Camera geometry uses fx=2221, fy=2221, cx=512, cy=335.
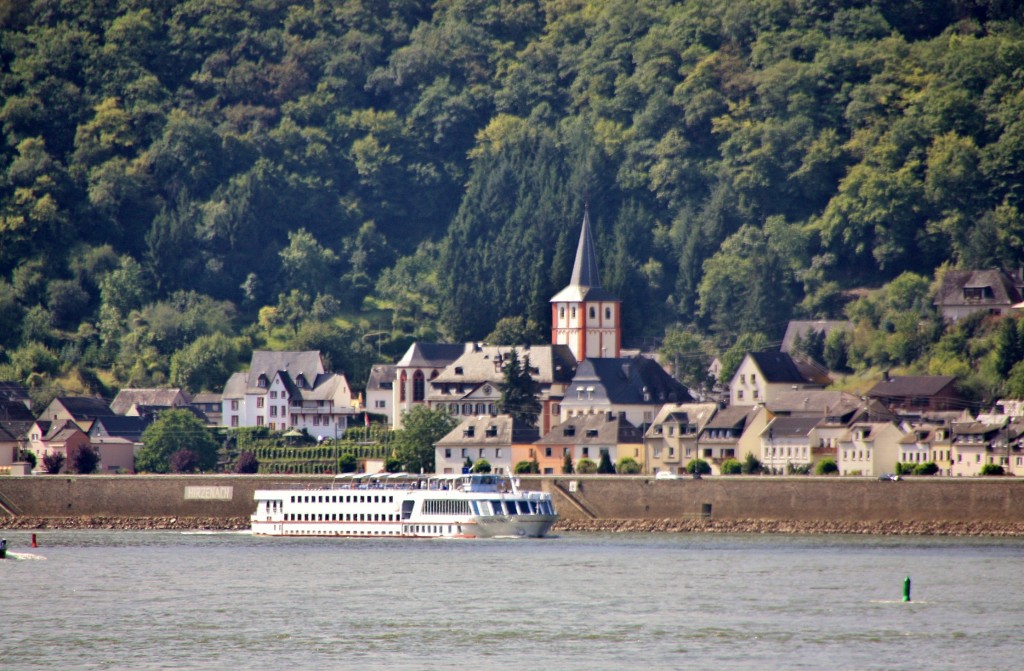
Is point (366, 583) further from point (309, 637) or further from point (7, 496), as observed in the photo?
point (7, 496)

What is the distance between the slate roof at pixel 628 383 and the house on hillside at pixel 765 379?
128 inches

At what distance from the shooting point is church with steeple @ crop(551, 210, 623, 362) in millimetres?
154500

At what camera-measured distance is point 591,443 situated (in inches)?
4904

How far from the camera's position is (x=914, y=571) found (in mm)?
79000

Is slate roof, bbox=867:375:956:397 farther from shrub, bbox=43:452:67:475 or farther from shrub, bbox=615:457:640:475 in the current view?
shrub, bbox=43:452:67:475

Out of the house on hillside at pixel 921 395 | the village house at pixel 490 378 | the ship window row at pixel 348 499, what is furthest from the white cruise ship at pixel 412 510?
the village house at pixel 490 378

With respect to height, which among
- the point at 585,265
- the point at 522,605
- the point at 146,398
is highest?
the point at 585,265

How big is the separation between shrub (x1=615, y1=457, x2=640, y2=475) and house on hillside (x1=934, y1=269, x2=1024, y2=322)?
1350 inches

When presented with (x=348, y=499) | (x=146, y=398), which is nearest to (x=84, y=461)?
(x=146, y=398)

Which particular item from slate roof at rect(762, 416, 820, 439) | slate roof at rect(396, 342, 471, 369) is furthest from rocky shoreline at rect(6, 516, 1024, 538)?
slate roof at rect(396, 342, 471, 369)

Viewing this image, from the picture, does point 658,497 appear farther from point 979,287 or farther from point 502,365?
point 979,287

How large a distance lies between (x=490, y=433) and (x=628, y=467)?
35.8ft

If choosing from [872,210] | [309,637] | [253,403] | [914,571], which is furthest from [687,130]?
[309,637]

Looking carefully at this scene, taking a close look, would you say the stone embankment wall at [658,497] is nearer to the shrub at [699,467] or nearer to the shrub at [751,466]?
the shrub at [699,467]
